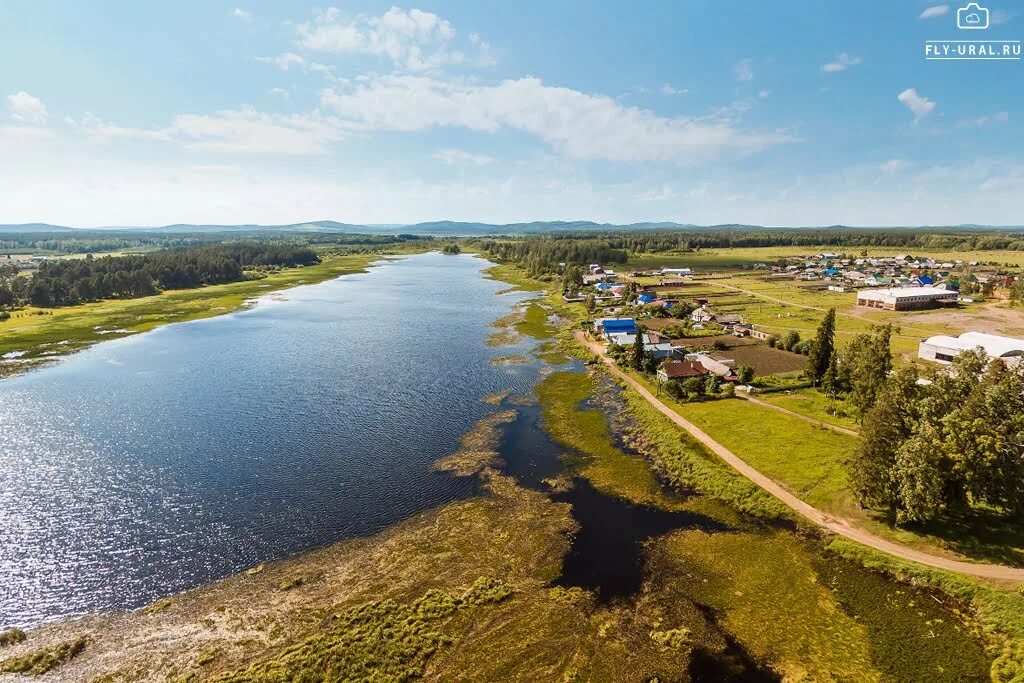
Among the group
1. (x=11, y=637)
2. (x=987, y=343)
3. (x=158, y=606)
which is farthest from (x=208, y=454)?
(x=987, y=343)

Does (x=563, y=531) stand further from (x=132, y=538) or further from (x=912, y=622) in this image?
(x=132, y=538)

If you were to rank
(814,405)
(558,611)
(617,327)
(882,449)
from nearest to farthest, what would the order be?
(558,611) < (882,449) < (814,405) < (617,327)

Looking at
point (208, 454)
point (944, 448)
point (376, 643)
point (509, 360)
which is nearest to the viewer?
point (376, 643)

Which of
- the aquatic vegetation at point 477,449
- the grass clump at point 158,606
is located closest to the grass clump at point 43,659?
the grass clump at point 158,606

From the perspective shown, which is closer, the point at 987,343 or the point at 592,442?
the point at 592,442

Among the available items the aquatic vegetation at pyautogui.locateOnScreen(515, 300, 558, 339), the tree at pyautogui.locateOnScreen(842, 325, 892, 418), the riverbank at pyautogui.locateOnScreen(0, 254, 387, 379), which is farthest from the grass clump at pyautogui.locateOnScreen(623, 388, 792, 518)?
the riverbank at pyautogui.locateOnScreen(0, 254, 387, 379)

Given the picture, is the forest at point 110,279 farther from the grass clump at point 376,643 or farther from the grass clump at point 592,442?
the grass clump at point 376,643

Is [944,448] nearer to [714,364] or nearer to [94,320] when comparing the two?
[714,364]

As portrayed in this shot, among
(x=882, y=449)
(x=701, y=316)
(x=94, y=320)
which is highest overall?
(x=701, y=316)
